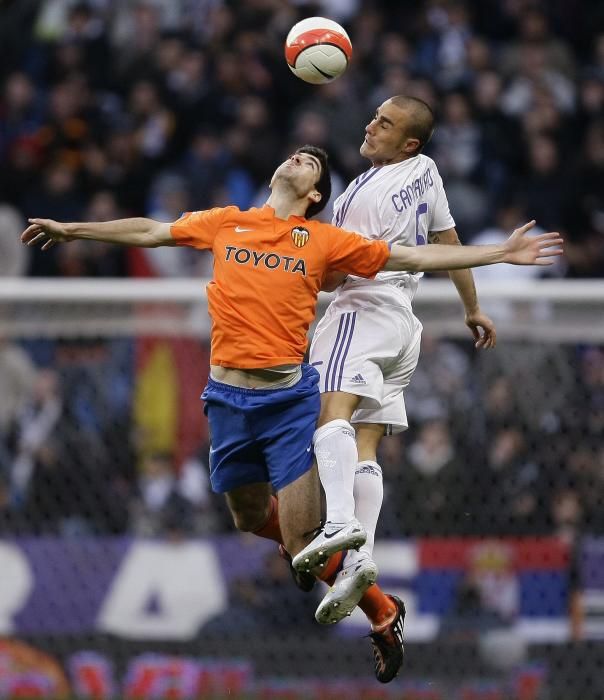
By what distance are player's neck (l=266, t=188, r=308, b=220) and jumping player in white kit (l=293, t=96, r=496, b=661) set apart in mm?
267

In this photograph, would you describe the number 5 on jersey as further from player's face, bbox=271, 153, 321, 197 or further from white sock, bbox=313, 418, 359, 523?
white sock, bbox=313, 418, 359, 523

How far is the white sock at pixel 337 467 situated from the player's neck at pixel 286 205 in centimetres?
89

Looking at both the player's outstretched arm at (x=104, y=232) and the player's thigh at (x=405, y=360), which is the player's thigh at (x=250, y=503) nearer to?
the player's thigh at (x=405, y=360)

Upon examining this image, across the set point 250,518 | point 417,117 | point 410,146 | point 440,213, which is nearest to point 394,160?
point 410,146

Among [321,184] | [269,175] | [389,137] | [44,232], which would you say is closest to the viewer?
[44,232]

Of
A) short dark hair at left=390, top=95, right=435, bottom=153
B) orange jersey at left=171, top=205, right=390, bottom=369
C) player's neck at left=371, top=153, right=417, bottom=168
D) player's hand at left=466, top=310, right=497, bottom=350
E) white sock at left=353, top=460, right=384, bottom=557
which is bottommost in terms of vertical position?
white sock at left=353, top=460, right=384, bottom=557

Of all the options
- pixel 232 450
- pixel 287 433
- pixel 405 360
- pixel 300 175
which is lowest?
pixel 232 450

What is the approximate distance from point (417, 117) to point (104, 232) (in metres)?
1.43

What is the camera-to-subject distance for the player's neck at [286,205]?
6449 millimetres

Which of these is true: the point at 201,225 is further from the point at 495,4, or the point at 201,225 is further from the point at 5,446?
the point at 495,4

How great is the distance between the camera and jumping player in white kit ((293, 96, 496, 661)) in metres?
6.49

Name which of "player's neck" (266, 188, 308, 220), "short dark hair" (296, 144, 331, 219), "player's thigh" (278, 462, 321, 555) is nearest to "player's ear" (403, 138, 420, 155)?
"short dark hair" (296, 144, 331, 219)

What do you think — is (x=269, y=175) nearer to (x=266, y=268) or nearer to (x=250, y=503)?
(x=250, y=503)

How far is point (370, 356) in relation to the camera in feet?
21.5
